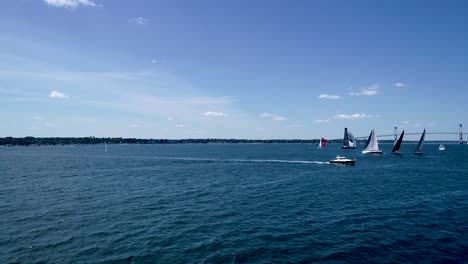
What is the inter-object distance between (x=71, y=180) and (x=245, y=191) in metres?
49.8

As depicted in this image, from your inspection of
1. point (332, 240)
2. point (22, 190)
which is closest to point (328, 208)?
point (332, 240)

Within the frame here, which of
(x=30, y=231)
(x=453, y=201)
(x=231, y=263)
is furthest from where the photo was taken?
(x=453, y=201)

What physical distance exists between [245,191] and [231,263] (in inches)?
1527

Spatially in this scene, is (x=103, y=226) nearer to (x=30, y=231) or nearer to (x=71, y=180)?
(x=30, y=231)

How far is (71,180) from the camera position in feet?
284

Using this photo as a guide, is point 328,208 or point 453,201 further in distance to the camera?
point 453,201

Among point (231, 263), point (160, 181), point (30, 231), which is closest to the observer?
point (231, 263)

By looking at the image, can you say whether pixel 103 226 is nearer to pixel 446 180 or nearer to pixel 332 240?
pixel 332 240

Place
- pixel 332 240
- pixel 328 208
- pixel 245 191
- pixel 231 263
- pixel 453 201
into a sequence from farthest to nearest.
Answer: pixel 245 191 < pixel 453 201 < pixel 328 208 < pixel 332 240 < pixel 231 263

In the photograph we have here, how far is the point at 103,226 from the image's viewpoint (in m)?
42.3

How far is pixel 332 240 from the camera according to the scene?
36875 millimetres

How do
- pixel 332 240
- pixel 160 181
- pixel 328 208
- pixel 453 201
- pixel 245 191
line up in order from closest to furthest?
1. pixel 332 240
2. pixel 328 208
3. pixel 453 201
4. pixel 245 191
5. pixel 160 181

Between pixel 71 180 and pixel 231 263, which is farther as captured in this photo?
pixel 71 180

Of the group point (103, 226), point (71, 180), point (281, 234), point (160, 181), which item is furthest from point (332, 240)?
point (71, 180)
